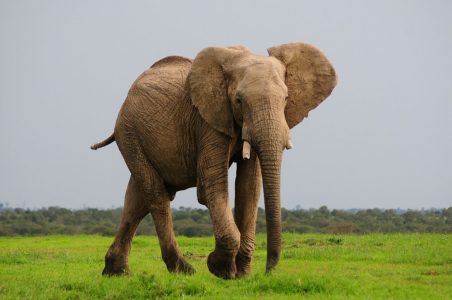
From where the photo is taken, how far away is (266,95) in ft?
31.6

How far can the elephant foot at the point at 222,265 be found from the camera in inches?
409

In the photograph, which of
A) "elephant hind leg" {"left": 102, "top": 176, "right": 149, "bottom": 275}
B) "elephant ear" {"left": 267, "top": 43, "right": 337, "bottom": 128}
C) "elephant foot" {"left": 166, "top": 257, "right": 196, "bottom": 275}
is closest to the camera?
"elephant ear" {"left": 267, "top": 43, "right": 337, "bottom": 128}

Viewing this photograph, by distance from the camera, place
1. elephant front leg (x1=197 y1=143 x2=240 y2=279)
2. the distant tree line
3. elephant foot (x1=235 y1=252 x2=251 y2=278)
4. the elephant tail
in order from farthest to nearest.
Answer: the distant tree line → the elephant tail → elephant foot (x1=235 y1=252 x2=251 y2=278) → elephant front leg (x1=197 y1=143 x2=240 y2=279)

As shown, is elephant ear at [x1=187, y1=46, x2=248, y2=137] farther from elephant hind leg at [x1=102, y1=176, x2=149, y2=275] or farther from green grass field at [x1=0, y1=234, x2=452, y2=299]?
elephant hind leg at [x1=102, y1=176, x2=149, y2=275]

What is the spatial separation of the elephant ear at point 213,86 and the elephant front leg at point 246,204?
720 mm

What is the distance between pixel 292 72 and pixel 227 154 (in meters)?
1.44

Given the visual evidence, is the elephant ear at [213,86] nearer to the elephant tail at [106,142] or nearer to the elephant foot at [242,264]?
the elephant foot at [242,264]

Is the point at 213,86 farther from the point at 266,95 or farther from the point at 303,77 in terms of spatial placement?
the point at 303,77

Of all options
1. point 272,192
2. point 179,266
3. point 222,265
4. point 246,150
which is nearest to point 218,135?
point 246,150

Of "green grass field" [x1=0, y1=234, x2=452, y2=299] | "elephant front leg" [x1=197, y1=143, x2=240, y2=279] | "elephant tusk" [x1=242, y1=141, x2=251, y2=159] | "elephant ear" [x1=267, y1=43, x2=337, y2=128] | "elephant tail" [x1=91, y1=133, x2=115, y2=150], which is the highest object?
"elephant ear" [x1=267, y1=43, x2=337, y2=128]

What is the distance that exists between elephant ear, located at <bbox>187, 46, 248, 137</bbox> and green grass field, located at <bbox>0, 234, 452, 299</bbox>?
2018mm

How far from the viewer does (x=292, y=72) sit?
1082 cm

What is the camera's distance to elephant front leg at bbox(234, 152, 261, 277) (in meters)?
10.8

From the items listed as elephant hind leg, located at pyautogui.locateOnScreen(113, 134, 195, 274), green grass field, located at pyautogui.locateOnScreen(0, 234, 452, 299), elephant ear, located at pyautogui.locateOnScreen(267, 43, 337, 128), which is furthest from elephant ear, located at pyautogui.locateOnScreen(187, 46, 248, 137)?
green grass field, located at pyautogui.locateOnScreen(0, 234, 452, 299)
